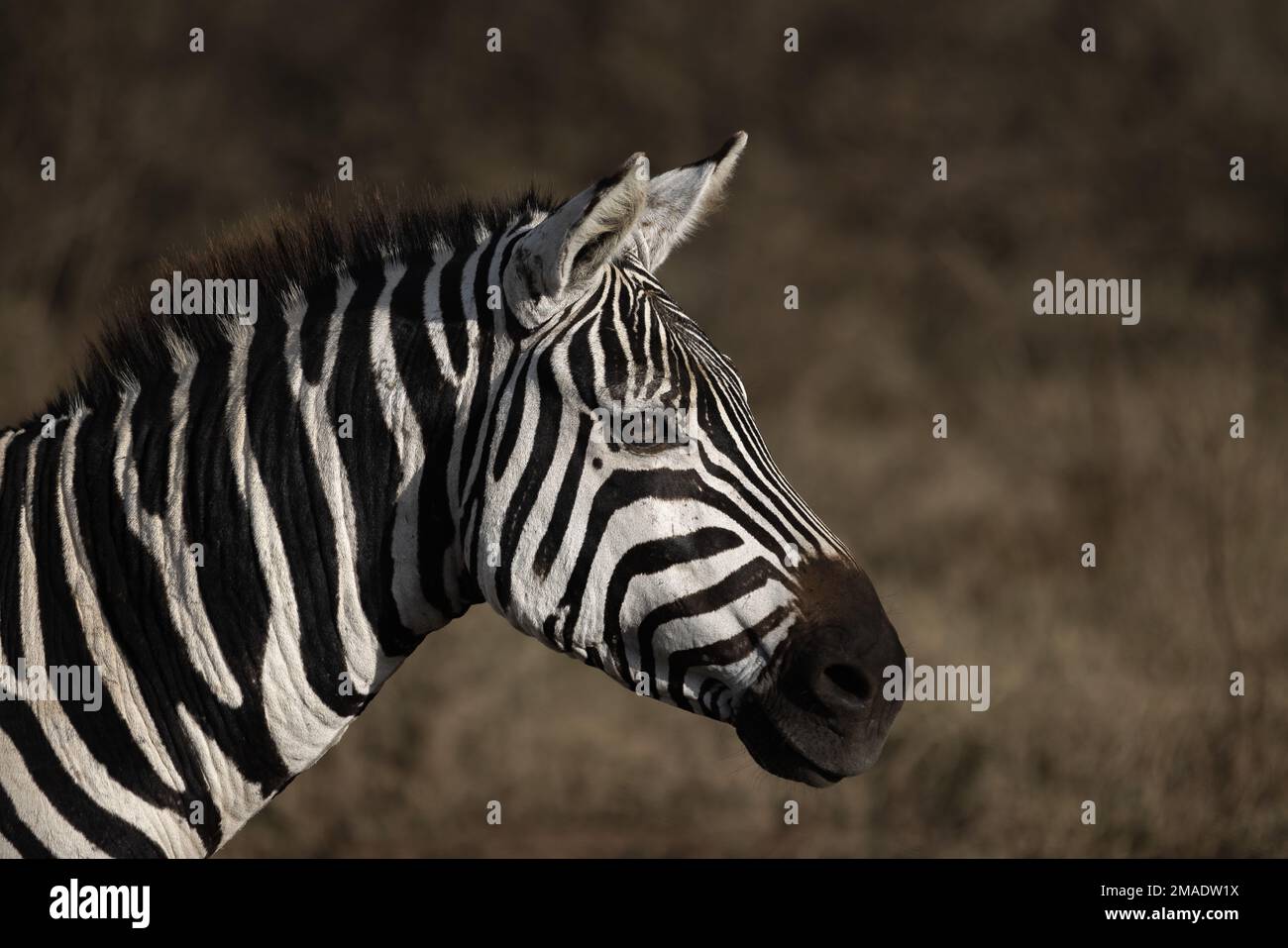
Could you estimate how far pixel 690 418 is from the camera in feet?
8.65

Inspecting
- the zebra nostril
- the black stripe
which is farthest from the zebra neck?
the zebra nostril

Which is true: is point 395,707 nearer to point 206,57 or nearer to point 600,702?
point 600,702

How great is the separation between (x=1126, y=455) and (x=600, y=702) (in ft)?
13.2

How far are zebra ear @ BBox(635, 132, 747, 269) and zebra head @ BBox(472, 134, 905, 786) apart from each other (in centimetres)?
53

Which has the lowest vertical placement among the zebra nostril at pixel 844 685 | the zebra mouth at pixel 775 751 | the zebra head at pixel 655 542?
the zebra mouth at pixel 775 751

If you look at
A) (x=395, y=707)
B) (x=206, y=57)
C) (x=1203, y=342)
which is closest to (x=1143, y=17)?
(x=1203, y=342)

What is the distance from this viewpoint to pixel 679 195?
316 cm

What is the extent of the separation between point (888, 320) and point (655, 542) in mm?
6176

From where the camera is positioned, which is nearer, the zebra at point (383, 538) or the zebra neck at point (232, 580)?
the zebra at point (383, 538)

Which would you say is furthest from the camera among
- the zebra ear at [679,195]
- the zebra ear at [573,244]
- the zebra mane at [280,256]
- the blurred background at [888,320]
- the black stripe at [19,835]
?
the blurred background at [888,320]

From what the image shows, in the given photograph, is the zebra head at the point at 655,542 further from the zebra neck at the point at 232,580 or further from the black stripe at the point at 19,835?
the black stripe at the point at 19,835

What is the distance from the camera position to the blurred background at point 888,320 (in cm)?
783

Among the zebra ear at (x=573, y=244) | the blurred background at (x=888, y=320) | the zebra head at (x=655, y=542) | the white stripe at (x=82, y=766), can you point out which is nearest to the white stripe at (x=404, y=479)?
the zebra head at (x=655, y=542)

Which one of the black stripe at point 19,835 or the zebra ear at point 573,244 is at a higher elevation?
the zebra ear at point 573,244
